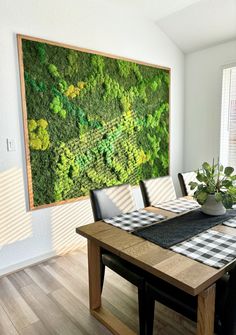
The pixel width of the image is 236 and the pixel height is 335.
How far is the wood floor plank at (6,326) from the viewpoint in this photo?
5.57 ft

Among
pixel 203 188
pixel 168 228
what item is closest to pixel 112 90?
pixel 203 188

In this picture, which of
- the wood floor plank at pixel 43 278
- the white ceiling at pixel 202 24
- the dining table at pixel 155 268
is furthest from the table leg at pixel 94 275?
the white ceiling at pixel 202 24

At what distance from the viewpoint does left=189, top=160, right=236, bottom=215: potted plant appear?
175 centimetres

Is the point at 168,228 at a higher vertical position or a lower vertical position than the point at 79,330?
higher

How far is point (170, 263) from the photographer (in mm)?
1215

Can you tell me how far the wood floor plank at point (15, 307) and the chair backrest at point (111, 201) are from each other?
0.82m

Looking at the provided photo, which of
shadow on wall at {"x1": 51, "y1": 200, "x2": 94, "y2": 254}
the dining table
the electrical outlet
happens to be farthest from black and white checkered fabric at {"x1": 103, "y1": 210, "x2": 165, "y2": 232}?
the electrical outlet

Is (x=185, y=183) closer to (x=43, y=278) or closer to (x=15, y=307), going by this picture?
(x=43, y=278)

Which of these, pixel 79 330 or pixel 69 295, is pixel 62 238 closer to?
pixel 69 295

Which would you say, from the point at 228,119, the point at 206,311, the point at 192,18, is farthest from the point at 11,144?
the point at 228,119

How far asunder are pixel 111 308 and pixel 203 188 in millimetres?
1106

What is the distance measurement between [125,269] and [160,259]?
0.45 metres

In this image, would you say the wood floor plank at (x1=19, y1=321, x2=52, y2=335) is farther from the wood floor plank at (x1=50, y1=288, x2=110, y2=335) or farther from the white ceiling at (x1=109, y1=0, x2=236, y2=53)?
the white ceiling at (x1=109, y1=0, x2=236, y2=53)

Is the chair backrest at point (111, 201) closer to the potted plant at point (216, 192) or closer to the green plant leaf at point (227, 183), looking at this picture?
the potted plant at point (216, 192)
